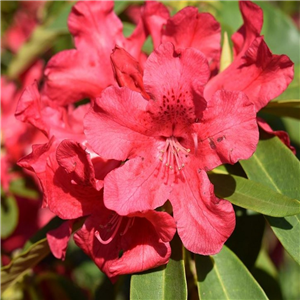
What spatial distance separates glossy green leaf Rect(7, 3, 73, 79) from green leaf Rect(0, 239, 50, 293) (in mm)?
768

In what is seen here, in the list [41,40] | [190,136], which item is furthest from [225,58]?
[41,40]

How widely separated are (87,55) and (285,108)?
0.47m

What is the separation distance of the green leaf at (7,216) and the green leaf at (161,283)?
69cm

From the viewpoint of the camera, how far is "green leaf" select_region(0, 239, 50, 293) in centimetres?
123

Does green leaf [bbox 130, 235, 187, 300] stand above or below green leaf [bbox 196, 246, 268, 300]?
above

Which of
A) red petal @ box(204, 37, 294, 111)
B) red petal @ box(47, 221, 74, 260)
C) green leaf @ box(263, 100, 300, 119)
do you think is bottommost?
red petal @ box(47, 221, 74, 260)

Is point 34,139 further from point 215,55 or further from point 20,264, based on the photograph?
point 215,55

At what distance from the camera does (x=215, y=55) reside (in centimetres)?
116

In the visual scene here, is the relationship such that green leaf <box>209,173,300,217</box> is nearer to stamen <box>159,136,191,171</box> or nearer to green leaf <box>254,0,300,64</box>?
stamen <box>159,136,191,171</box>

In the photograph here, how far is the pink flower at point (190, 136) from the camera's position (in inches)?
37.4

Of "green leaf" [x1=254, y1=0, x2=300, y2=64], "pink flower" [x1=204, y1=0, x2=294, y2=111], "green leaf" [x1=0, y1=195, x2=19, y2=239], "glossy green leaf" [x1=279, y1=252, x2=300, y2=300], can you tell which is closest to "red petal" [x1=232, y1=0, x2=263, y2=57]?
"pink flower" [x1=204, y1=0, x2=294, y2=111]

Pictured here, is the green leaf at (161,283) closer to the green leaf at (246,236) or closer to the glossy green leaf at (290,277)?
the green leaf at (246,236)

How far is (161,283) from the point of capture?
1064 millimetres

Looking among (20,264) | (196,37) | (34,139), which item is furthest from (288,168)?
(34,139)
